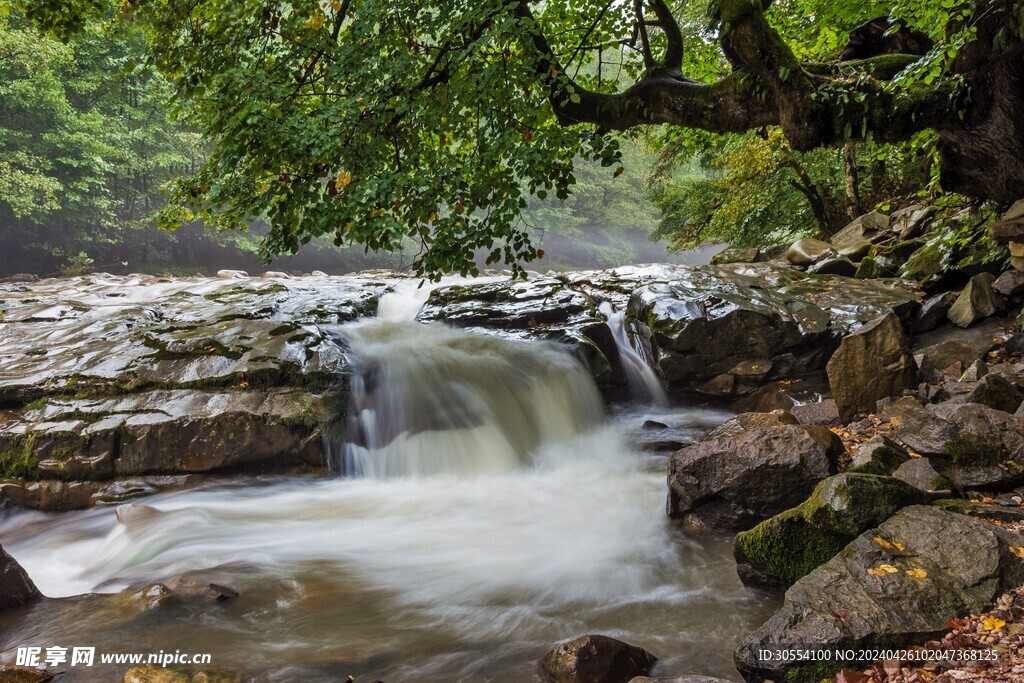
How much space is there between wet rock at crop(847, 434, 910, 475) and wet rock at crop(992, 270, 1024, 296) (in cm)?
429

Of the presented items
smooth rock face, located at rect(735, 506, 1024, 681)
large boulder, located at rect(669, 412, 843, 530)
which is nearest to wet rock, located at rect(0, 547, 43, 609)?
smooth rock face, located at rect(735, 506, 1024, 681)

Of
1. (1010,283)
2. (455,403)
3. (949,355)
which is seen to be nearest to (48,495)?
(455,403)

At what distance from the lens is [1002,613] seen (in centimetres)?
272

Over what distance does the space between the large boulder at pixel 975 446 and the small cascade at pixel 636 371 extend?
14.6 feet

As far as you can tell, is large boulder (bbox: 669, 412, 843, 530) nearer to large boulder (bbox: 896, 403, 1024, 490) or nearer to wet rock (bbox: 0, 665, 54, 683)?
large boulder (bbox: 896, 403, 1024, 490)

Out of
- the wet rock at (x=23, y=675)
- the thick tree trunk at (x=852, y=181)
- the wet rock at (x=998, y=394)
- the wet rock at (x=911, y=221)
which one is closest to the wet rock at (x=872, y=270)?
the wet rock at (x=911, y=221)

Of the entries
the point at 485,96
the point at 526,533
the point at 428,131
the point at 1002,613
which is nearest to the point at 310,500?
the point at 526,533

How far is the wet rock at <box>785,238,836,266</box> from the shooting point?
430 inches

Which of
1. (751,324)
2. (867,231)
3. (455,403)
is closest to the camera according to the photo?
(455,403)

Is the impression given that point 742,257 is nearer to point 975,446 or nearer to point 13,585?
point 975,446

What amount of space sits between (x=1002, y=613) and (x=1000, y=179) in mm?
4527

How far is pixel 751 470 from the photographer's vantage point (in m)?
4.81

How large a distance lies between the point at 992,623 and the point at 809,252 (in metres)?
9.67

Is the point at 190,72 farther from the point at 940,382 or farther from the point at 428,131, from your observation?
the point at 940,382
